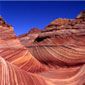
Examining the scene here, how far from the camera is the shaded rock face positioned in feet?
16.5

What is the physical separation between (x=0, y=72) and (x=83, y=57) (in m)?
5.33

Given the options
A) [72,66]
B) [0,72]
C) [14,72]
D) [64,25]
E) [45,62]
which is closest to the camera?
[0,72]

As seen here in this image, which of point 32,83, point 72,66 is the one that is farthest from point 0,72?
point 72,66

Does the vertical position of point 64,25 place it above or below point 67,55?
above

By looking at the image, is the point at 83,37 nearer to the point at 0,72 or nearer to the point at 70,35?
the point at 70,35

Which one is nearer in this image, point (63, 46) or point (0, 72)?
point (0, 72)

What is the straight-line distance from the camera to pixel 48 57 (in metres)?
9.95

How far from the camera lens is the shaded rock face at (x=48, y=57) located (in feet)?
16.5

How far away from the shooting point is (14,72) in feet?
16.0

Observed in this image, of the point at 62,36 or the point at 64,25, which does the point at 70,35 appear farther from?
the point at 64,25

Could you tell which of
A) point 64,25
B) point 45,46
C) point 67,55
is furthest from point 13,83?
point 64,25

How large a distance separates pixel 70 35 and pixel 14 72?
625 centimetres

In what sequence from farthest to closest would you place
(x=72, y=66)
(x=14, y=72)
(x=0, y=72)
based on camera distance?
(x=72, y=66), (x=14, y=72), (x=0, y=72)

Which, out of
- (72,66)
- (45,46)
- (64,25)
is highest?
(64,25)
